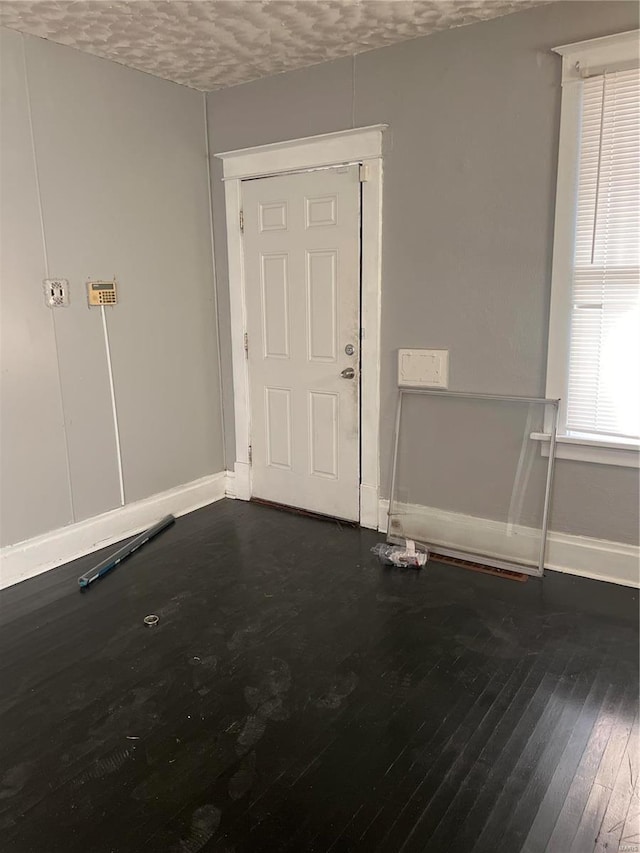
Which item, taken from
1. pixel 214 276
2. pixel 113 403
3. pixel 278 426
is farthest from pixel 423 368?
pixel 113 403

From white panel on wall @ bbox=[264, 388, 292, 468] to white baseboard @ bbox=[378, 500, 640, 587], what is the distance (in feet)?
2.56

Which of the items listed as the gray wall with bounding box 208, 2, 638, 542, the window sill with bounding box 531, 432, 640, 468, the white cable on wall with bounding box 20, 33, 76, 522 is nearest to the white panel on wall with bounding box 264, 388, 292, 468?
the gray wall with bounding box 208, 2, 638, 542

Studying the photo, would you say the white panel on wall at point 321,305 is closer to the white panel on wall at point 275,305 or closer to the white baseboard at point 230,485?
the white panel on wall at point 275,305

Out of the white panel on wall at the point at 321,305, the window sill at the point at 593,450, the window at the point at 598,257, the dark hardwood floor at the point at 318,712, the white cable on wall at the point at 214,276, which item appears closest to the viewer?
the dark hardwood floor at the point at 318,712

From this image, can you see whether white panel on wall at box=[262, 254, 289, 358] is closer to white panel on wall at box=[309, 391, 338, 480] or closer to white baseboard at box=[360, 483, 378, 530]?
white panel on wall at box=[309, 391, 338, 480]

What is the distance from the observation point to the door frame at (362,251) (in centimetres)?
330

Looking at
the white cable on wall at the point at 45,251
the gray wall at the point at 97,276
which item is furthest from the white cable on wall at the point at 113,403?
the white cable on wall at the point at 45,251

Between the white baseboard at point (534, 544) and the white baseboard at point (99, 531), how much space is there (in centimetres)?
128

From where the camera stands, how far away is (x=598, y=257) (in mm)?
2732

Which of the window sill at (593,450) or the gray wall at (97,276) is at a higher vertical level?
the gray wall at (97,276)

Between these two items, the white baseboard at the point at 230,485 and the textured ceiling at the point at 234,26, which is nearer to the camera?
the textured ceiling at the point at 234,26

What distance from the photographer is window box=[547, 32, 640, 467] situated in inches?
102

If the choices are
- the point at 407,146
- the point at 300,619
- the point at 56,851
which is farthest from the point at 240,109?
Result: the point at 56,851

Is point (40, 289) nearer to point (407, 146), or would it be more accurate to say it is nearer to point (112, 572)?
point (112, 572)
